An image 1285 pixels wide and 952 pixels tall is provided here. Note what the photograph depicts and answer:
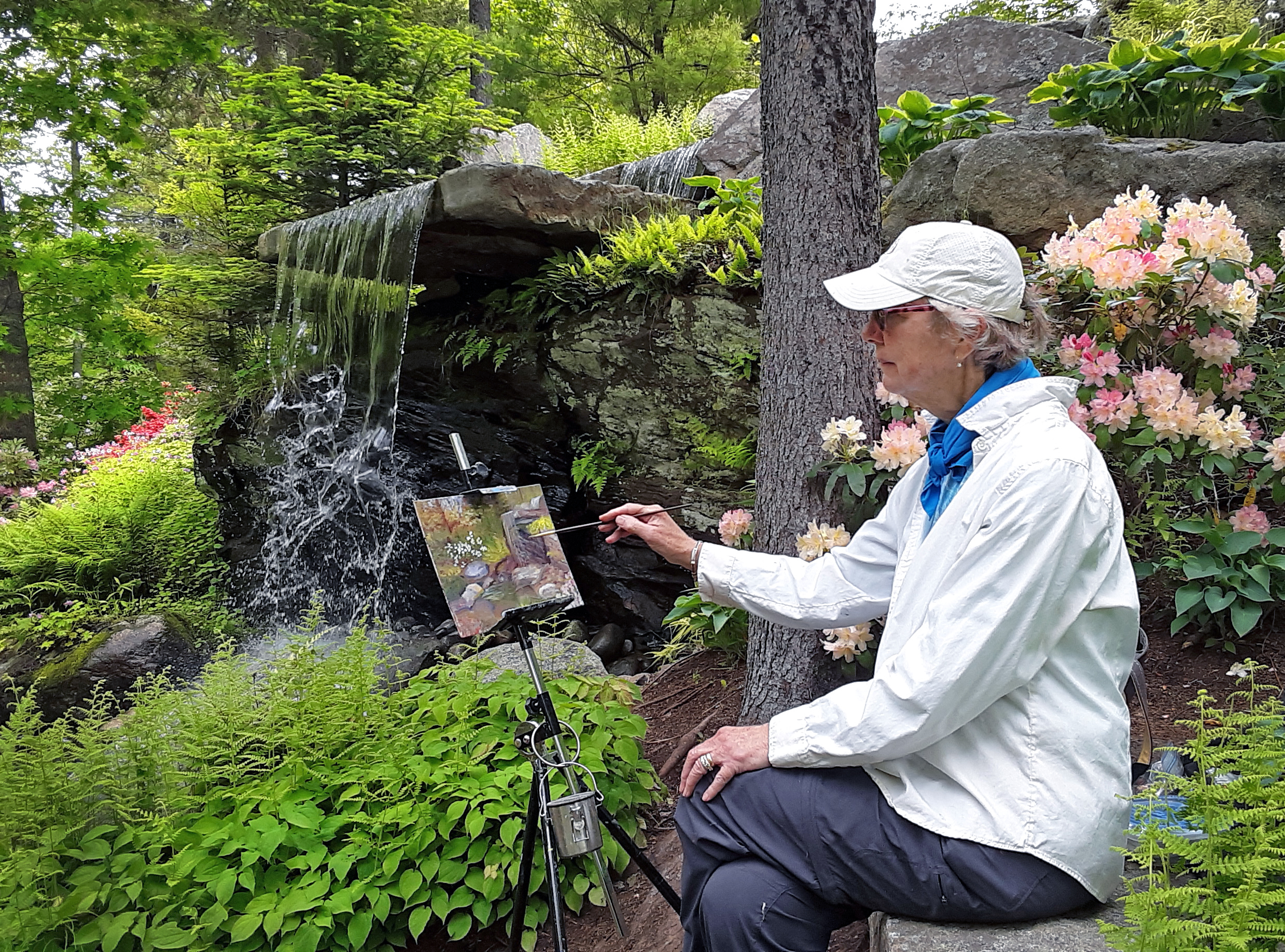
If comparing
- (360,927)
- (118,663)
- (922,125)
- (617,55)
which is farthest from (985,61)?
(617,55)

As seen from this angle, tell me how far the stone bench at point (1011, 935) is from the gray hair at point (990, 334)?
3.44 ft

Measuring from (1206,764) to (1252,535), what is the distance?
5.19 ft

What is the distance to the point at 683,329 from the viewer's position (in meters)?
5.22

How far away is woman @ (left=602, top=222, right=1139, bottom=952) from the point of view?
4.54 ft

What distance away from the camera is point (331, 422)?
735 centimetres

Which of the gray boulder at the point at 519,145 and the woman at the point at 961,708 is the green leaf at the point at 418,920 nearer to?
the woman at the point at 961,708

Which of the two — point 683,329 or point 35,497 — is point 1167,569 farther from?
point 35,497

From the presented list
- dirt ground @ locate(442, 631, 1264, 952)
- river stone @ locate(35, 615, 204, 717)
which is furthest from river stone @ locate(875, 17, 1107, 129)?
river stone @ locate(35, 615, 204, 717)

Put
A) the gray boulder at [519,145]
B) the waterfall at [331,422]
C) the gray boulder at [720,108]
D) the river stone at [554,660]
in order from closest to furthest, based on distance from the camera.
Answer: the river stone at [554,660]
the waterfall at [331,422]
the gray boulder at [720,108]
the gray boulder at [519,145]

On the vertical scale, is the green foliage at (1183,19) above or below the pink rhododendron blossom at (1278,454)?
above

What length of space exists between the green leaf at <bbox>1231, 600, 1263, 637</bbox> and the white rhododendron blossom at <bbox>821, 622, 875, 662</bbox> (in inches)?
45.8

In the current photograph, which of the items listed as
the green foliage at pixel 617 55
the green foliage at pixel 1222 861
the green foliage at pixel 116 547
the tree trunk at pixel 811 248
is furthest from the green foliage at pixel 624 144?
the green foliage at pixel 1222 861

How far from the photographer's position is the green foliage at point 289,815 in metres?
2.33

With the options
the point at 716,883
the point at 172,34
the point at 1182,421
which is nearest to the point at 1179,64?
the point at 1182,421
